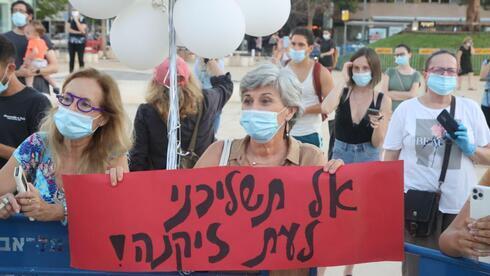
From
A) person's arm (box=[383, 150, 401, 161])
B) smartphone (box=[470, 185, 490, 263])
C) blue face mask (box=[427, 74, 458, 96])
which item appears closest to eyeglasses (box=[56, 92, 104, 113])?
smartphone (box=[470, 185, 490, 263])

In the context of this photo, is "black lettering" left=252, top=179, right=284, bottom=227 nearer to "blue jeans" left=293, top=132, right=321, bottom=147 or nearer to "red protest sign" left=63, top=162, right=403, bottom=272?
"red protest sign" left=63, top=162, right=403, bottom=272

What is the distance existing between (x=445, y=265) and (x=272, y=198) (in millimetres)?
685

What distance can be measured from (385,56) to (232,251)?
26.4m

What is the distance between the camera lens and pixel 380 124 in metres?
4.65

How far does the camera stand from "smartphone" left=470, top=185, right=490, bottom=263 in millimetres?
2188

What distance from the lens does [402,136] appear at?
3.86m

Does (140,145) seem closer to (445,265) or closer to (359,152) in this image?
(359,152)

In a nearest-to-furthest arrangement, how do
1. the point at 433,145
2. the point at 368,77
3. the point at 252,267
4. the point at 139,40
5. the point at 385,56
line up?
the point at 252,267
the point at 139,40
the point at 433,145
the point at 368,77
the point at 385,56

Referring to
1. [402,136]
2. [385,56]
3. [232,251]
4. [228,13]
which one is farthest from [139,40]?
[385,56]

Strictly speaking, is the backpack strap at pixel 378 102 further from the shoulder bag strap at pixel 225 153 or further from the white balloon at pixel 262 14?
the shoulder bag strap at pixel 225 153

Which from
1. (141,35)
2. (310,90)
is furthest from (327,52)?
(141,35)

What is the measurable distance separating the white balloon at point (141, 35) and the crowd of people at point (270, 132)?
0.87 feet

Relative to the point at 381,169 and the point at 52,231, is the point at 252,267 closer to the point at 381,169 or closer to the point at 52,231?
the point at 381,169

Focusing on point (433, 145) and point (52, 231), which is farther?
point (433, 145)
